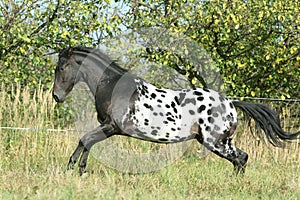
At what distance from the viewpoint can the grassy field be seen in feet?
16.5

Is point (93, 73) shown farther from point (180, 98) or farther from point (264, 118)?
point (264, 118)

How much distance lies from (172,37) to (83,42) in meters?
1.48

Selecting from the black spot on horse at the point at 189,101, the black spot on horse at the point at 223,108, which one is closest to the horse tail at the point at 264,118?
the black spot on horse at the point at 223,108

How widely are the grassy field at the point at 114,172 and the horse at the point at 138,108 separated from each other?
1.49ft

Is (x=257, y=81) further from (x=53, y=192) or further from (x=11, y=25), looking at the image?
(x=53, y=192)

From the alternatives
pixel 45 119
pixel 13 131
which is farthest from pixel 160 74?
pixel 13 131

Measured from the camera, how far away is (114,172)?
654cm

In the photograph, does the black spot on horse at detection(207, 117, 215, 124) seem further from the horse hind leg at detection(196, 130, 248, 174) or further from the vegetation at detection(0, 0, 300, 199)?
the vegetation at detection(0, 0, 300, 199)

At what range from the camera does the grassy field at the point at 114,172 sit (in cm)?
502

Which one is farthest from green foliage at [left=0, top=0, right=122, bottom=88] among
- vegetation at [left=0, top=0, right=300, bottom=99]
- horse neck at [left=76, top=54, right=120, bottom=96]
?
horse neck at [left=76, top=54, right=120, bottom=96]

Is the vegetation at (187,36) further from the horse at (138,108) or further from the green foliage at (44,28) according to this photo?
the horse at (138,108)

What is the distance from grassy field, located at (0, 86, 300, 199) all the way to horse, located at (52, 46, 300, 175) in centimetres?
45

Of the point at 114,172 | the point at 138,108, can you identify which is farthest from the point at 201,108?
the point at 114,172

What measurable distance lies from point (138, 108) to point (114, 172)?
3.13ft
